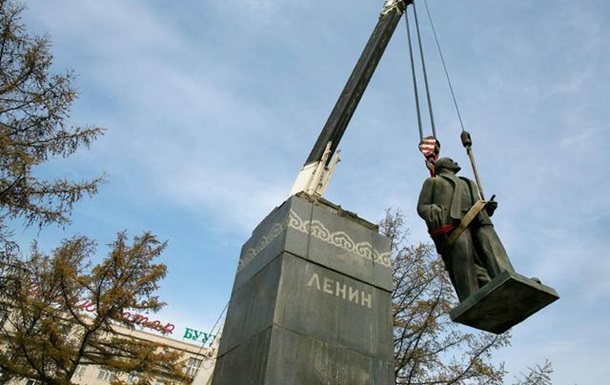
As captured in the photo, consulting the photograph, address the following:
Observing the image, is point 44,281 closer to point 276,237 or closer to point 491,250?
point 276,237

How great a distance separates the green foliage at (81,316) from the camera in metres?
14.1

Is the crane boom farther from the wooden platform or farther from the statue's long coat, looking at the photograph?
the wooden platform

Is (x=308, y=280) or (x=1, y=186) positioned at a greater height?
(x=1, y=186)

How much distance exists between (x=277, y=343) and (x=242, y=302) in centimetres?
125

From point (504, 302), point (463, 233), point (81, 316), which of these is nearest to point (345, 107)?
point (463, 233)

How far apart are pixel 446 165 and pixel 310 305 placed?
212 centimetres

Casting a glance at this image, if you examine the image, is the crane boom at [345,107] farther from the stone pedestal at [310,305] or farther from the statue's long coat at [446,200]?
the statue's long coat at [446,200]

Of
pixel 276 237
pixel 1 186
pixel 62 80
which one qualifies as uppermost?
pixel 62 80

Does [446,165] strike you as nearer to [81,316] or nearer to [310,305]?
[310,305]

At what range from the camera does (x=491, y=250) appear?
4.26 metres

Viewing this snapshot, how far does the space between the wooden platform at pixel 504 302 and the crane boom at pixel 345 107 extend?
10.8ft

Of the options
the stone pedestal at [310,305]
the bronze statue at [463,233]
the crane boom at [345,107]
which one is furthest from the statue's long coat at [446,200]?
the crane boom at [345,107]

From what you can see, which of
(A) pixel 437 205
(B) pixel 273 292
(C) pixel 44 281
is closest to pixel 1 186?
(C) pixel 44 281

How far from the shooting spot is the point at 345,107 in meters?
8.34
